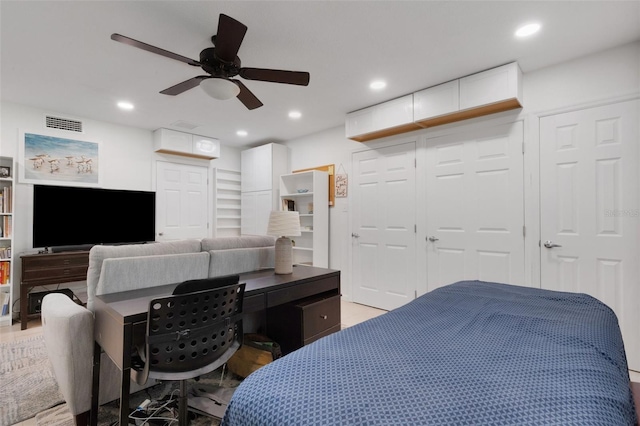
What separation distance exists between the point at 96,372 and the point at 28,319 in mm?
3029

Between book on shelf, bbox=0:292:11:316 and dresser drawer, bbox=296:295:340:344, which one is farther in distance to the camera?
book on shelf, bbox=0:292:11:316

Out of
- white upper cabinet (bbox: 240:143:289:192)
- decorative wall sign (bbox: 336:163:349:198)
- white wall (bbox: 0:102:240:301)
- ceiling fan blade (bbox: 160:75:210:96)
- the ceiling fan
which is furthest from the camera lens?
white upper cabinet (bbox: 240:143:289:192)

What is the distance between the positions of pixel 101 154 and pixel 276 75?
355 centimetres

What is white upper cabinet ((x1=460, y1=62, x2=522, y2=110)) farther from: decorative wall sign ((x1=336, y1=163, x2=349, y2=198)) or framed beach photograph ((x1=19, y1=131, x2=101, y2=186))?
framed beach photograph ((x1=19, y1=131, x2=101, y2=186))

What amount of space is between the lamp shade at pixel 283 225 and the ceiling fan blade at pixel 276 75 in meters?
1.03

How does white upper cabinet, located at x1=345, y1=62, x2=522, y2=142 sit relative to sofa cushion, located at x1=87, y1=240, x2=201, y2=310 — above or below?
above

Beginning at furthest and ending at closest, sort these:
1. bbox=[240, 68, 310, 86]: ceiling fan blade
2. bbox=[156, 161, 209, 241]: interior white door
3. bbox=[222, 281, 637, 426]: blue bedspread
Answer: bbox=[156, 161, 209, 241]: interior white door < bbox=[240, 68, 310, 86]: ceiling fan blade < bbox=[222, 281, 637, 426]: blue bedspread

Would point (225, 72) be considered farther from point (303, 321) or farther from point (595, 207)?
point (595, 207)

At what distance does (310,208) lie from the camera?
5168 millimetres

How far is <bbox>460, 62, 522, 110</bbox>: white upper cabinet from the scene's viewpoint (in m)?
2.84

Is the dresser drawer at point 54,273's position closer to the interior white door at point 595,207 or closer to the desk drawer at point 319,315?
the desk drawer at point 319,315

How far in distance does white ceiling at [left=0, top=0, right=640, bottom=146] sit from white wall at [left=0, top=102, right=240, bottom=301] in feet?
0.90

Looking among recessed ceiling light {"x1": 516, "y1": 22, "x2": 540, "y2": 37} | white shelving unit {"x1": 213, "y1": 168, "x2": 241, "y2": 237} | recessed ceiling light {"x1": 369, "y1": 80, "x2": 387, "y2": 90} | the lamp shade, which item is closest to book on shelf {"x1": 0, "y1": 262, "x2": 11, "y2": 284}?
white shelving unit {"x1": 213, "y1": 168, "x2": 241, "y2": 237}

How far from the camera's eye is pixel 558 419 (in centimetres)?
73
